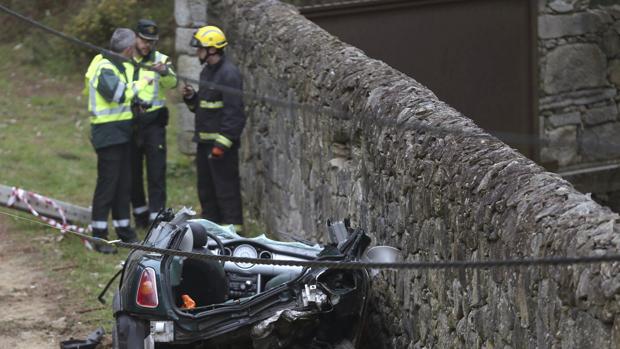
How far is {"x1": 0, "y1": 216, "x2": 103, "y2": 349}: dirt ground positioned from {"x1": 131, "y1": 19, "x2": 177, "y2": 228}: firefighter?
→ 4.04 feet

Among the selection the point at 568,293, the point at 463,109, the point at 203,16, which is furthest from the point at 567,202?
the point at 203,16

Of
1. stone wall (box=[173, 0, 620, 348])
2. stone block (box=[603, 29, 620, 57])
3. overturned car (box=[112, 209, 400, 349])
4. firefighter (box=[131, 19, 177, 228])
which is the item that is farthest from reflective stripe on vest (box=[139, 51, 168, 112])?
stone block (box=[603, 29, 620, 57])

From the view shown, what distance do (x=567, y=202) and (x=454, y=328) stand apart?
1.40 metres

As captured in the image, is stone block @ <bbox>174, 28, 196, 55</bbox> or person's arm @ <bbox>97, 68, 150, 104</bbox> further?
stone block @ <bbox>174, 28, 196, 55</bbox>

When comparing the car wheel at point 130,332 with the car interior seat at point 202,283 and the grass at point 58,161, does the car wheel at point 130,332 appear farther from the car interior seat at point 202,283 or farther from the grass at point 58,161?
the grass at point 58,161

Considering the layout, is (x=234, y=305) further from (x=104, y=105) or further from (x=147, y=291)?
(x=104, y=105)

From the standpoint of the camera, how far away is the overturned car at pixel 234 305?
720cm

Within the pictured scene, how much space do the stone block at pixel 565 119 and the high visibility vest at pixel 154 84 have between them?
3531 millimetres

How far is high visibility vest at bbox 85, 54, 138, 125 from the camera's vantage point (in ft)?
36.8

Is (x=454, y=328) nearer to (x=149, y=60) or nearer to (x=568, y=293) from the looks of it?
(x=568, y=293)

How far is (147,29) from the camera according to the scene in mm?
11438

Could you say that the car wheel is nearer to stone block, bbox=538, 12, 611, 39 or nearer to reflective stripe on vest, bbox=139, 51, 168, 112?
reflective stripe on vest, bbox=139, 51, 168, 112

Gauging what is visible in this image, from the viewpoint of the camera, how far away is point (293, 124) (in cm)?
1052

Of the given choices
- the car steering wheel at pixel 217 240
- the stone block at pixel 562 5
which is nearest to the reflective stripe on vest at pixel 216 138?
the car steering wheel at pixel 217 240
